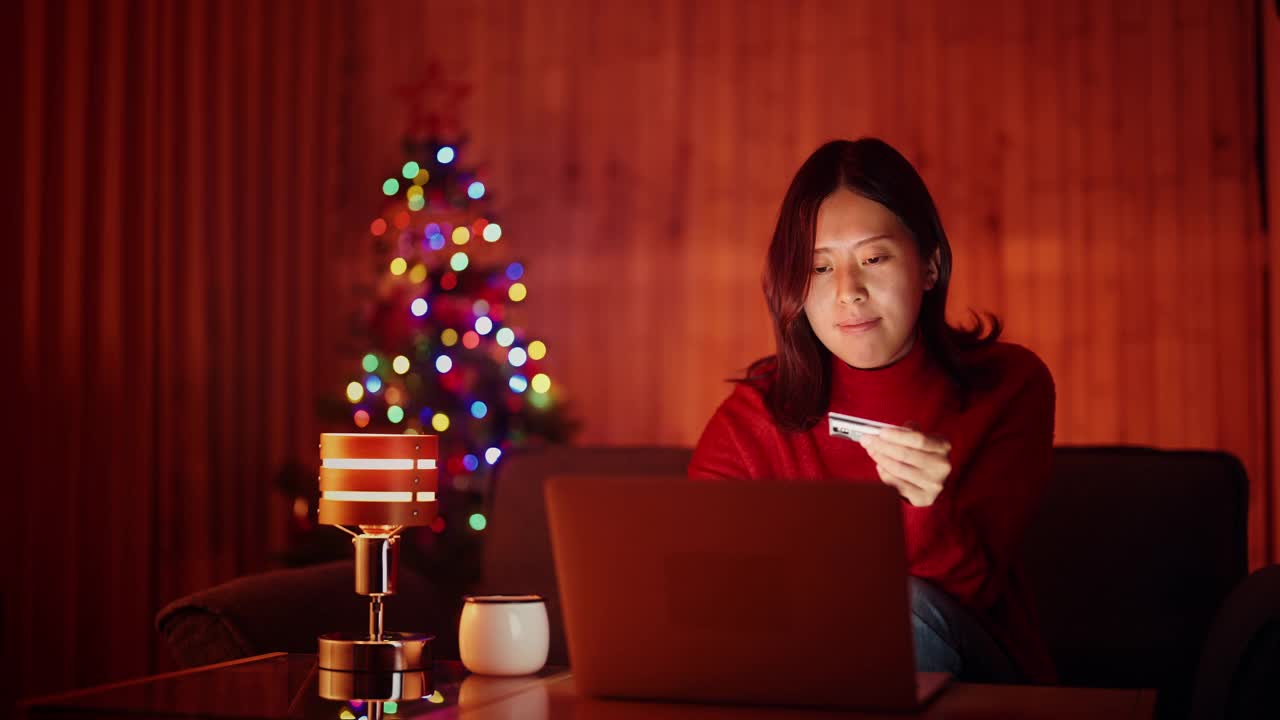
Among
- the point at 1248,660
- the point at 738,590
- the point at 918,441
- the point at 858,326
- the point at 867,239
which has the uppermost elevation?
the point at 867,239

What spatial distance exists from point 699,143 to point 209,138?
1.56m

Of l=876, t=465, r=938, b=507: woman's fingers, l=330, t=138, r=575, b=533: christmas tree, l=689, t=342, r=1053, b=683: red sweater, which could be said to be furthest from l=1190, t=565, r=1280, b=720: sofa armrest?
l=330, t=138, r=575, b=533: christmas tree

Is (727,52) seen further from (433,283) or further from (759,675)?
(759,675)

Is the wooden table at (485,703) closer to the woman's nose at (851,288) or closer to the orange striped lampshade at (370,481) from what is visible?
the orange striped lampshade at (370,481)

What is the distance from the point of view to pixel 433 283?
3756 millimetres

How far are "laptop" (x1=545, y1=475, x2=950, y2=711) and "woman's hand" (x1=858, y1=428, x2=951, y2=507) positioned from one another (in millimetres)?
330

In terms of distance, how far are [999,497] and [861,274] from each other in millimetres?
362

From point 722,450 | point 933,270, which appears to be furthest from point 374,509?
point 933,270

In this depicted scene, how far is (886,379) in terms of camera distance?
191 cm

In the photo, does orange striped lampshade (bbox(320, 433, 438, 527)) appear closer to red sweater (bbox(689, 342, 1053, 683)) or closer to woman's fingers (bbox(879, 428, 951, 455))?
woman's fingers (bbox(879, 428, 951, 455))

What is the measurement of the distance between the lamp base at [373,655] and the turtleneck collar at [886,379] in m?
0.79

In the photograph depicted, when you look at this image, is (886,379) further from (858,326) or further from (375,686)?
(375,686)

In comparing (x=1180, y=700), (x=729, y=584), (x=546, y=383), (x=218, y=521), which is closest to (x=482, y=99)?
(x=546, y=383)

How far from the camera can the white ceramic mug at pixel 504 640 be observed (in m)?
1.39
